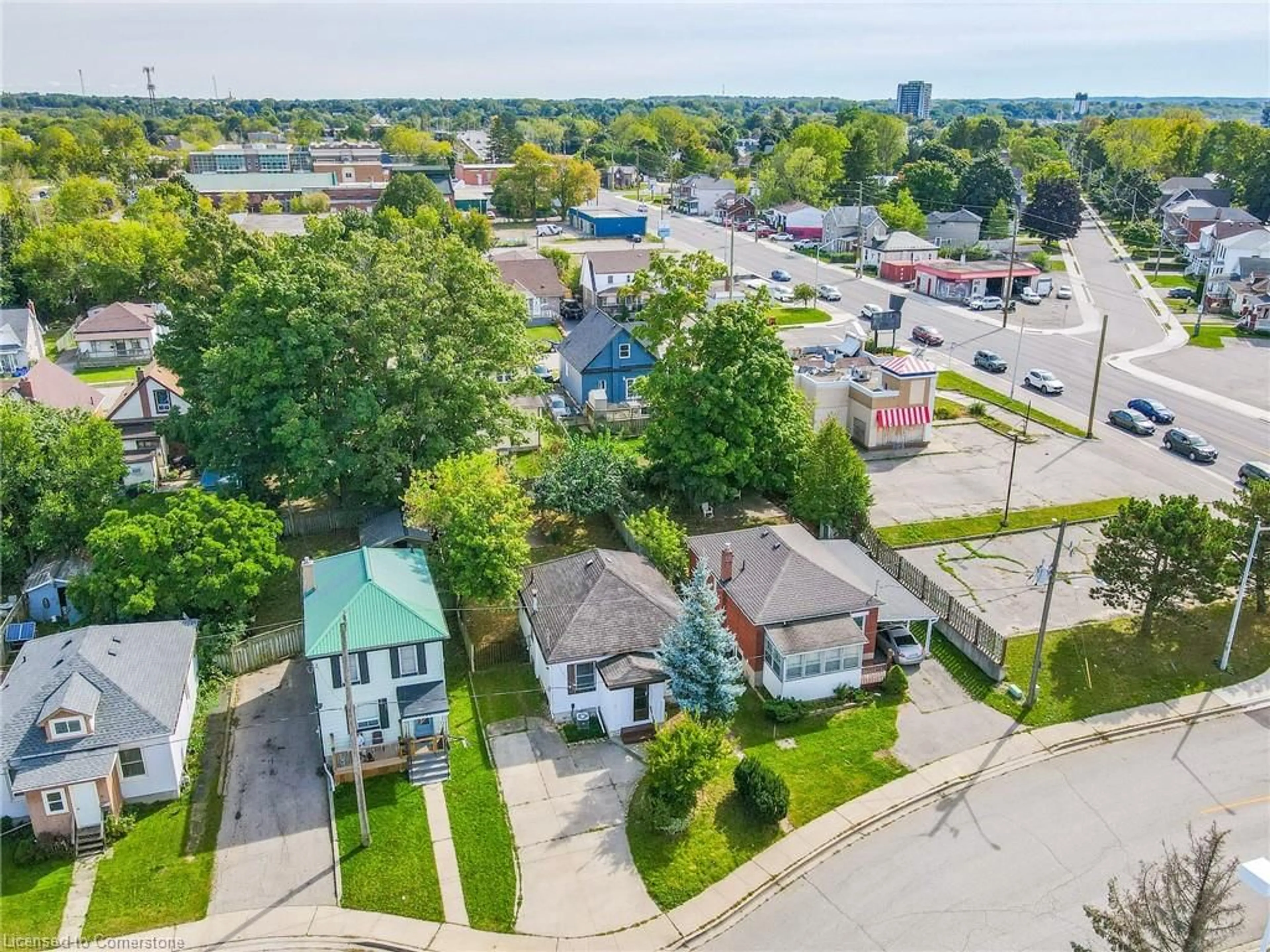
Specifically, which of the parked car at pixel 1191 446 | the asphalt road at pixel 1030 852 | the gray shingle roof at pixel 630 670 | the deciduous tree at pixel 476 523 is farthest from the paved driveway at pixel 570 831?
the parked car at pixel 1191 446

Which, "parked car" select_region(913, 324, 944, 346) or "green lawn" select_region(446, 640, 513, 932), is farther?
"parked car" select_region(913, 324, 944, 346)

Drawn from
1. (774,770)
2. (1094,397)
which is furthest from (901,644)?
(1094,397)

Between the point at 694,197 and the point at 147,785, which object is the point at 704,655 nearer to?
the point at 147,785

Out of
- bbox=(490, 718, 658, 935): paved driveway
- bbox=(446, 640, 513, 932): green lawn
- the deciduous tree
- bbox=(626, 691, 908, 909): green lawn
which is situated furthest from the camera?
the deciduous tree

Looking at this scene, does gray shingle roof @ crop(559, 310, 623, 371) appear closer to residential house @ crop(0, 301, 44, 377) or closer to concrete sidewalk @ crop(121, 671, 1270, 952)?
concrete sidewalk @ crop(121, 671, 1270, 952)

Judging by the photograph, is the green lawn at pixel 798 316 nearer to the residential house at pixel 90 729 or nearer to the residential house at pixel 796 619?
the residential house at pixel 796 619

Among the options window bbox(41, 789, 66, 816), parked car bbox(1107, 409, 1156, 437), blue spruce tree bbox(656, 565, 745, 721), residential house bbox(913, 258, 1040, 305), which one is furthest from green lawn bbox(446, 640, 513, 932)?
residential house bbox(913, 258, 1040, 305)
